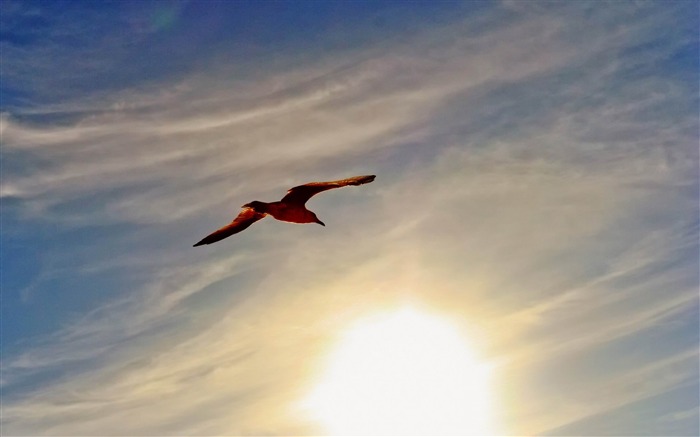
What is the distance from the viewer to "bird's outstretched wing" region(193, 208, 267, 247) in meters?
31.1

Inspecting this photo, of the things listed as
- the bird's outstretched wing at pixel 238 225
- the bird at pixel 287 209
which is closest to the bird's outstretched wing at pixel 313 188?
the bird at pixel 287 209

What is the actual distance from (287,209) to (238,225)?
245cm

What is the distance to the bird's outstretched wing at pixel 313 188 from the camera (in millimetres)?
30281

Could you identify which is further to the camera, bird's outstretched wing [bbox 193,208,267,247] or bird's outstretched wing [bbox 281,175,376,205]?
bird's outstretched wing [bbox 193,208,267,247]

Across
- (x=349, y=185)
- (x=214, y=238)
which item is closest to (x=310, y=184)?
(x=349, y=185)

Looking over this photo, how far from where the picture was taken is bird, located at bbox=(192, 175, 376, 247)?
3028 cm

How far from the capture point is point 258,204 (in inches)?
1176

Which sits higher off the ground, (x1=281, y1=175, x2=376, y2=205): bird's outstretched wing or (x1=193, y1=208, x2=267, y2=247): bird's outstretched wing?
(x1=281, y1=175, x2=376, y2=205): bird's outstretched wing

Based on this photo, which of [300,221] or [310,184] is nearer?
[310,184]

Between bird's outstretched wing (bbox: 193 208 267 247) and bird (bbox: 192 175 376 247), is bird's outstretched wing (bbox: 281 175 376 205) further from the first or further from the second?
bird's outstretched wing (bbox: 193 208 267 247)

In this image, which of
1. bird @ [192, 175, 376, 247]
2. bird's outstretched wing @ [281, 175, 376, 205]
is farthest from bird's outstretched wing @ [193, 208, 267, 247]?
bird's outstretched wing @ [281, 175, 376, 205]

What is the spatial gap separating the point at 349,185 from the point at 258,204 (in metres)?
3.98

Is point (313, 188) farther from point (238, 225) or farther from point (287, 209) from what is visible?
point (238, 225)

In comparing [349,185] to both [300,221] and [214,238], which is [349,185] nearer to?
[300,221]
